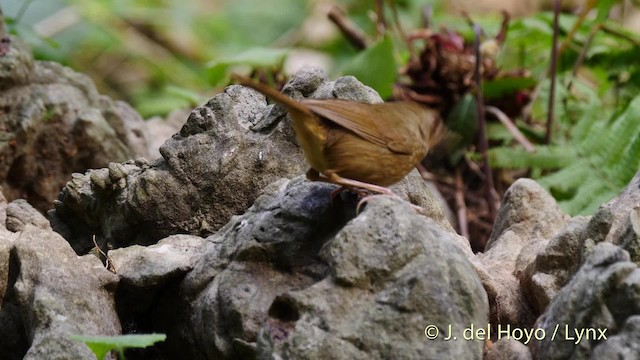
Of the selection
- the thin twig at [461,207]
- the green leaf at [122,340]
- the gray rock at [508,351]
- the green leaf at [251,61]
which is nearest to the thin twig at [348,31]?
the green leaf at [251,61]

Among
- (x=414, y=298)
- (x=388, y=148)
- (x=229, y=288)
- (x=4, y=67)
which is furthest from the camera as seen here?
(x=4, y=67)


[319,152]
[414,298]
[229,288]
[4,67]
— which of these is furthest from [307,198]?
[4,67]

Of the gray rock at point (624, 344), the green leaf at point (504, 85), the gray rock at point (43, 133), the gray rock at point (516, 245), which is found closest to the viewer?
the gray rock at point (624, 344)

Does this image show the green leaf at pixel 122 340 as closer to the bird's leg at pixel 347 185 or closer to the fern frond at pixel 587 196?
the bird's leg at pixel 347 185

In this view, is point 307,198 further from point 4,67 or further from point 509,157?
point 509,157

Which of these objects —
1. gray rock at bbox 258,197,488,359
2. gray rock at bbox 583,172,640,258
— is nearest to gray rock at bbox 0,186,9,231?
gray rock at bbox 258,197,488,359

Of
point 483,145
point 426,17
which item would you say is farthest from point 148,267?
point 426,17

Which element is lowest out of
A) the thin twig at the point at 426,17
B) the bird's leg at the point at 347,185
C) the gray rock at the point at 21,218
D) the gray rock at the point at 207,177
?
the gray rock at the point at 21,218
